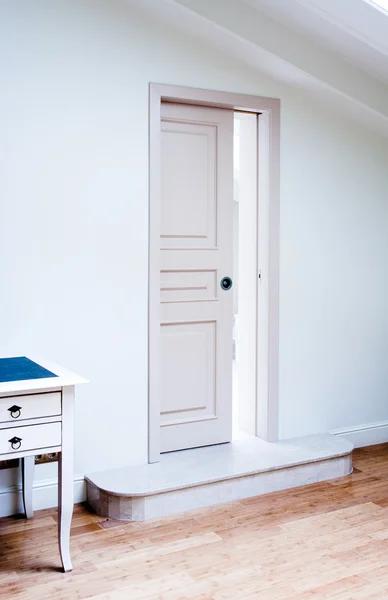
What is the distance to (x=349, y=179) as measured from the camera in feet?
13.0

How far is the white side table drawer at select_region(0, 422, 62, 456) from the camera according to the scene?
2.38 metres

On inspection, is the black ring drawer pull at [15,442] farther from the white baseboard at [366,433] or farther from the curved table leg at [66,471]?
the white baseboard at [366,433]

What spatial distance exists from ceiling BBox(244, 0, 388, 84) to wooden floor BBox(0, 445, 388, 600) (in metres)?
2.33

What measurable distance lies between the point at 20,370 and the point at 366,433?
95.0 inches

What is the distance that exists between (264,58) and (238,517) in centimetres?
231

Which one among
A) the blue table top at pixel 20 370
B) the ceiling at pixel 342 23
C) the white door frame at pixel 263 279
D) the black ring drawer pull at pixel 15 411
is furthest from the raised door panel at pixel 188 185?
the black ring drawer pull at pixel 15 411

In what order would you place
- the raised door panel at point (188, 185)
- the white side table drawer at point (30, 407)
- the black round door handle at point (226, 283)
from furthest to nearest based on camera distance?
the black round door handle at point (226, 283) < the raised door panel at point (188, 185) < the white side table drawer at point (30, 407)

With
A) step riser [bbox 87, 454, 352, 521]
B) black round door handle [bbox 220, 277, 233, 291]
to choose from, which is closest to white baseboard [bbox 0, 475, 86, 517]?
step riser [bbox 87, 454, 352, 521]

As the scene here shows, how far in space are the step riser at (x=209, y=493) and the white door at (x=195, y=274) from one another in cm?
44

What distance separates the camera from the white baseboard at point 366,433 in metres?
4.07

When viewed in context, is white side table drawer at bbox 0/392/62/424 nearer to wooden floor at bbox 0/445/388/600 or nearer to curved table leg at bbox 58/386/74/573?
curved table leg at bbox 58/386/74/573

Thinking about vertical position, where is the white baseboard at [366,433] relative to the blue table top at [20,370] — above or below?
below

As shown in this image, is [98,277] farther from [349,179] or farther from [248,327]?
[349,179]

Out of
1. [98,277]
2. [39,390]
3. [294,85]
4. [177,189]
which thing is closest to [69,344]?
[98,277]
